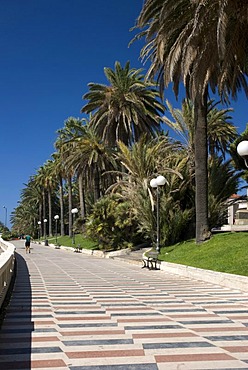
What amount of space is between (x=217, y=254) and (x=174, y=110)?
11348mm

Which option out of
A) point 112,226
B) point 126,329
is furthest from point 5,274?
point 112,226

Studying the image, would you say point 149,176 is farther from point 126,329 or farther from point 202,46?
point 126,329

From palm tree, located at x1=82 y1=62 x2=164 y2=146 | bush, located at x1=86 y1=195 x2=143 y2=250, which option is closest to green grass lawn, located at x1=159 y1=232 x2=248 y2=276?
bush, located at x1=86 y1=195 x2=143 y2=250

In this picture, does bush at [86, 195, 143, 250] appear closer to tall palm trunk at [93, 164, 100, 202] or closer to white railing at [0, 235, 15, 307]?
tall palm trunk at [93, 164, 100, 202]

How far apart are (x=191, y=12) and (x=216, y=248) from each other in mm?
8730

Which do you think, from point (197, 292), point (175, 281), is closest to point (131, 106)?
point (175, 281)

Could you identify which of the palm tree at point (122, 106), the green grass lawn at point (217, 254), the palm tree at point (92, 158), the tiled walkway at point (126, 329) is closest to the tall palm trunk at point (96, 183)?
the palm tree at point (92, 158)

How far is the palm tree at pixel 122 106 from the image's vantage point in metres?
34.7

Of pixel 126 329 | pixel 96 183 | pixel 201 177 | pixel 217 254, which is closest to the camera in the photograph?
pixel 126 329

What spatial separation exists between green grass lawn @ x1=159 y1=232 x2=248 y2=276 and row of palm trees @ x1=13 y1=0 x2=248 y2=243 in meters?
1.14

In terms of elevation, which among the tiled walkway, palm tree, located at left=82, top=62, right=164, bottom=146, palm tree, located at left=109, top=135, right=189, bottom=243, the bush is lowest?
the tiled walkway

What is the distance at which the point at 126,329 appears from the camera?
7.09 meters

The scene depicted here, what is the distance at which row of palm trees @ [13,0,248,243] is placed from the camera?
46.8 feet

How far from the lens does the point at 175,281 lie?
15.3m
